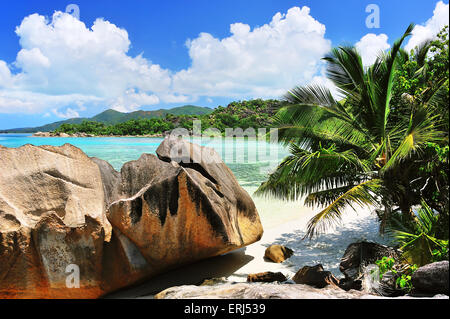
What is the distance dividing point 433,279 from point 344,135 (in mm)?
2562

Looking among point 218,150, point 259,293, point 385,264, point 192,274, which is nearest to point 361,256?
point 385,264

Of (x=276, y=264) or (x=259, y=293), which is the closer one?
(x=259, y=293)

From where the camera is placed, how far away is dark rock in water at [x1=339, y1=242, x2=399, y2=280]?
12.4 feet

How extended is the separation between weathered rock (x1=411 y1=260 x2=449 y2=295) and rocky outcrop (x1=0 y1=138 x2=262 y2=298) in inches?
90.1

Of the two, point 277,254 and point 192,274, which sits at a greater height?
point 277,254

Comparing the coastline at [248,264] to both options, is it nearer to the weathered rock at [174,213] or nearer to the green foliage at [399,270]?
the weathered rock at [174,213]

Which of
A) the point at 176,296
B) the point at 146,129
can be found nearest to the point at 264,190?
the point at 176,296

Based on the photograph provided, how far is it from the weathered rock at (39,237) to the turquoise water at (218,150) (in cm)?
324

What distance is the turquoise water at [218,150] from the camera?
637 inches

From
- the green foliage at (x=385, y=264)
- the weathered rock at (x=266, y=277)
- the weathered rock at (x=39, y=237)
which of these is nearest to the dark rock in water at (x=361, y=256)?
the green foliage at (x=385, y=264)

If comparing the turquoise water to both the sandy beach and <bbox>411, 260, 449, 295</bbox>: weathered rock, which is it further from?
<bbox>411, 260, 449, 295</bbox>: weathered rock

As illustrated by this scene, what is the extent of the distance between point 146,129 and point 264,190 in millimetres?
48619

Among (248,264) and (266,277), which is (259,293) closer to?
(266,277)

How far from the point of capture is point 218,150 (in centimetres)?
3466
